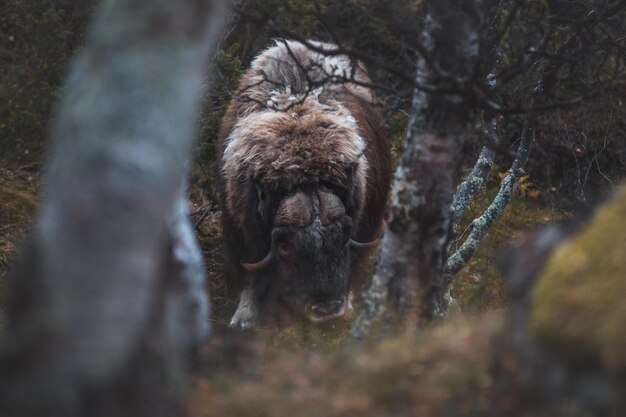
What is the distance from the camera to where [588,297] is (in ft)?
10.4

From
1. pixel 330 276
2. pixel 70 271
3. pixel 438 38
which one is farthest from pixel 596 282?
pixel 330 276

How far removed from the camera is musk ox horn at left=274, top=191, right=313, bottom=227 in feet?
28.2

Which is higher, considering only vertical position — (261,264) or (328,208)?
(328,208)

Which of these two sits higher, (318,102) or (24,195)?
(318,102)

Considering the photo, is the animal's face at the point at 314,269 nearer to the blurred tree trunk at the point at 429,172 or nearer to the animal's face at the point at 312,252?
the animal's face at the point at 312,252

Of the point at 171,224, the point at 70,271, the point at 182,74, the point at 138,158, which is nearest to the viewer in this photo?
the point at 70,271

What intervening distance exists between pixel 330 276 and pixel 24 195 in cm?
327

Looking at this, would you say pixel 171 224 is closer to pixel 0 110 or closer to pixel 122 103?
pixel 122 103

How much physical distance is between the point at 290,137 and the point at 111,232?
6.17m

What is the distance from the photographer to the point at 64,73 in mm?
10117

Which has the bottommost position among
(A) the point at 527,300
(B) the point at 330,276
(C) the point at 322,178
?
(B) the point at 330,276

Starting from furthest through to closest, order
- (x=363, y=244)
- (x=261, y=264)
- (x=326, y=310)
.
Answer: (x=363, y=244), (x=261, y=264), (x=326, y=310)

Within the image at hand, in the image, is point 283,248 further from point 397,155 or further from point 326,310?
point 397,155

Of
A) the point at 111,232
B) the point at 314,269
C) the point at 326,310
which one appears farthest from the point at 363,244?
the point at 111,232
